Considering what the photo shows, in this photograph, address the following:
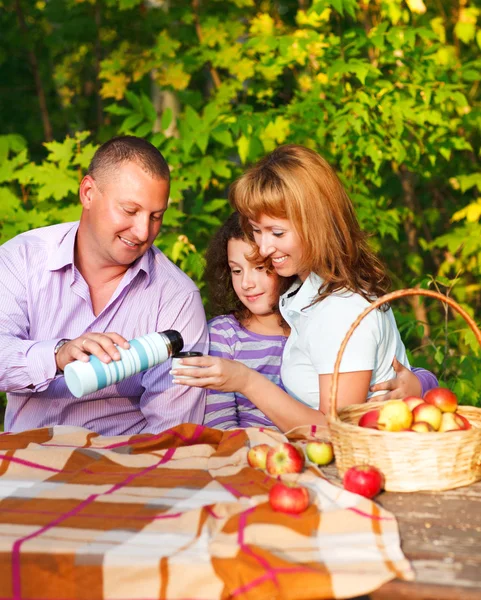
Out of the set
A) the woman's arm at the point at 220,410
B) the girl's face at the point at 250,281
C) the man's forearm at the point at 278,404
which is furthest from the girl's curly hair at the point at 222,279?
the man's forearm at the point at 278,404

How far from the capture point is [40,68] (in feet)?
25.7

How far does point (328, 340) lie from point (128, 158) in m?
1.03

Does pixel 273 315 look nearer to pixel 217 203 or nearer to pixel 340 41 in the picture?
pixel 217 203

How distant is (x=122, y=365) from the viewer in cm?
235

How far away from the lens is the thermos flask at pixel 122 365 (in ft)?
7.51

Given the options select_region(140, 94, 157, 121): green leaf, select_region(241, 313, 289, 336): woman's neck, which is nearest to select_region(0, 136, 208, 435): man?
select_region(241, 313, 289, 336): woman's neck

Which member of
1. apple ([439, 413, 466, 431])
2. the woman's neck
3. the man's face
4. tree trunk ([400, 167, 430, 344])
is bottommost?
tree trunk ([400, 167, 430, 344])

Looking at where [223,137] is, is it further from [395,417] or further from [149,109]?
[395,417]

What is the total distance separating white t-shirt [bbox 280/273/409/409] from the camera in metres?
2.70

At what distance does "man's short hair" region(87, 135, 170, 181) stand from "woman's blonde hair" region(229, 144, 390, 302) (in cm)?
33

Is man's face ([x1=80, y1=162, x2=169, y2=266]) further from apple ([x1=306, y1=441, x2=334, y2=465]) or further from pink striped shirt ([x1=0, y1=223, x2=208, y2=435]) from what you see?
apple ([x1=306, y1=441, x2=334, y2=465])

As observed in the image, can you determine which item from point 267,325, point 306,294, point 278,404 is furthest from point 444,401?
point 267,325

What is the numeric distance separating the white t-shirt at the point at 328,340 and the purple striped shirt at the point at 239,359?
365mm

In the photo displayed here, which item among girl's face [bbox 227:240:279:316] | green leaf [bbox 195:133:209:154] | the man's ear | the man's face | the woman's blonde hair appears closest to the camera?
the woman's blonde hair
